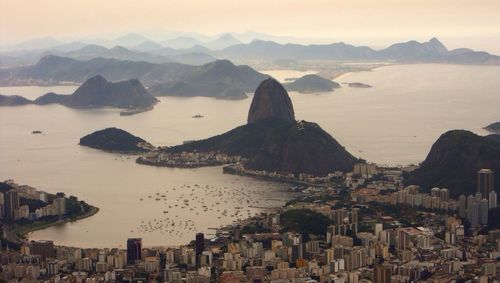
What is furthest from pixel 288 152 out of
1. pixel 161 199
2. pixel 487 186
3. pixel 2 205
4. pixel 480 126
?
pixel 480 126

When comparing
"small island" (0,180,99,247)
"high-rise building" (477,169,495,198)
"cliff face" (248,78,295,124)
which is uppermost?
"cliff face" (248,78,295,124)

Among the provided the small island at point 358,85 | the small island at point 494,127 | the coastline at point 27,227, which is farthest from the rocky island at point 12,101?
the coastline at point 27,227

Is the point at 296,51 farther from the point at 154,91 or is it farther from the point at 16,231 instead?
the point at 16,231

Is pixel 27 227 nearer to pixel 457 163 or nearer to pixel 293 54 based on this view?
pixel 457 163

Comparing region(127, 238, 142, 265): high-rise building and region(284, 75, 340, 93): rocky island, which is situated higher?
region(284, 75, 340, 93): rocky island

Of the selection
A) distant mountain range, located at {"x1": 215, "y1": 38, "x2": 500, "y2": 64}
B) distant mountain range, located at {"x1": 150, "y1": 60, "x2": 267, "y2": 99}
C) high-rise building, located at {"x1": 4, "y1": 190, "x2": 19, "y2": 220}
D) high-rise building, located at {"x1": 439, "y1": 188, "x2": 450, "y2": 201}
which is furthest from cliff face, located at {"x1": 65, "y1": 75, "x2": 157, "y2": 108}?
distant mountain range, located at {"x1": 215, "y1": 38, "x2": 500, "y2": 64}

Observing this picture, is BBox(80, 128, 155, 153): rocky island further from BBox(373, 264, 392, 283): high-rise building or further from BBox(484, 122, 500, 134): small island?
BBox(373, 264, 392, 283): high-rise building
